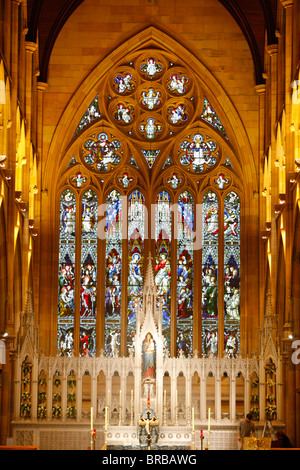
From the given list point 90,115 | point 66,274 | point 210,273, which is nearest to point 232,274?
point 210,273

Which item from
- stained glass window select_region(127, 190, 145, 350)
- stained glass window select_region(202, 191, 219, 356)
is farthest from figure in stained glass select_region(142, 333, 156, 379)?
stained glass window select_region(202, 191, 219, 356)

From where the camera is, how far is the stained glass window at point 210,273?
3744 centimetres

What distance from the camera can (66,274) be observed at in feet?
124

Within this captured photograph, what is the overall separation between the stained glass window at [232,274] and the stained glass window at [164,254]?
6.49 feet

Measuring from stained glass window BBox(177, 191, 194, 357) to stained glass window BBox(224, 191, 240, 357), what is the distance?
1.21 meters

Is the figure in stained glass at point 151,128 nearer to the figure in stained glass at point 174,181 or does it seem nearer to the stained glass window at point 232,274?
the figure in stained glass at point 174,181

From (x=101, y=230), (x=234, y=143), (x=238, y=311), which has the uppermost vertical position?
(x=234, y=143)

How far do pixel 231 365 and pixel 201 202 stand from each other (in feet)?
28.2

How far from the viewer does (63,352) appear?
3716 cm

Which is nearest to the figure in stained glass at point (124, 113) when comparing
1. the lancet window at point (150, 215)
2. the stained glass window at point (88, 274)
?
the lancet window at point (150, 215)

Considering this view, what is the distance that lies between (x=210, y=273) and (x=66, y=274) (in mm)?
5026
